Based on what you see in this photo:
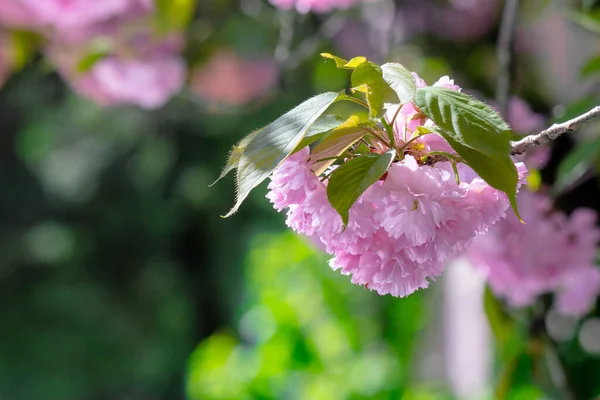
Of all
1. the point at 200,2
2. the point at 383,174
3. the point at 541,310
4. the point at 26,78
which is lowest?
the point at 26,78

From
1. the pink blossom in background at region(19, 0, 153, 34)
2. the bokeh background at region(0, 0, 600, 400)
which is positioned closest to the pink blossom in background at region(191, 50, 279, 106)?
the bokeh background at region(0, 0, 600, 400)

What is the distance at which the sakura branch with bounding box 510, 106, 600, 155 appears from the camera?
24cm

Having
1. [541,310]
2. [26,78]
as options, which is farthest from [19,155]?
[541,310]

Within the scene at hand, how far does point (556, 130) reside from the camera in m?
0.25

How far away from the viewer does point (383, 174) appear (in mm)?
262

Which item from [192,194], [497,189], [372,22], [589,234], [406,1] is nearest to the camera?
[497,189]

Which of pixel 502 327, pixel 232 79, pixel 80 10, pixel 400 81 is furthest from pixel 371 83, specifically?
pixel 232 79

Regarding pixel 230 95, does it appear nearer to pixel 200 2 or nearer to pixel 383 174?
pixel 200 2

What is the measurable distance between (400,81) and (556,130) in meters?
0.05

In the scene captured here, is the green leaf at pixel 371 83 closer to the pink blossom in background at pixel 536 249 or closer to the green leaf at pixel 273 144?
the green leaf at pixel 273 144

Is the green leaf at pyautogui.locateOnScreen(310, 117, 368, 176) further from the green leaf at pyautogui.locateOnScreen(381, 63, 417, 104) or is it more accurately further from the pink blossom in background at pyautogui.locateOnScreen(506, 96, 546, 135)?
the pink blossom in background at pyautogui.locateOnScreen(506, 96, 546, 135)

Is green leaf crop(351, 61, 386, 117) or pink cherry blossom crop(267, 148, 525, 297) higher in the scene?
green leaf crop(351, 61, 386, 117)

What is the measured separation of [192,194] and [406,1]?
4.23ft

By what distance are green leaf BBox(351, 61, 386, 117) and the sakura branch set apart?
0.17ft
